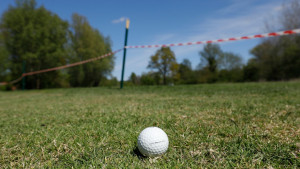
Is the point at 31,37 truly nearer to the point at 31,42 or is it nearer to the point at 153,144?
the point at 31,42

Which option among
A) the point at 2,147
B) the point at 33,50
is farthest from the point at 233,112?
the point at 33,50

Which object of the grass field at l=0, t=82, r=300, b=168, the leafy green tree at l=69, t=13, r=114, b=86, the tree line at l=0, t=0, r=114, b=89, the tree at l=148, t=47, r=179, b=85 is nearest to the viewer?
the grass field at l=0, t=82, r=300, b=168

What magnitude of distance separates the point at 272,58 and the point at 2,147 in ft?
87.1

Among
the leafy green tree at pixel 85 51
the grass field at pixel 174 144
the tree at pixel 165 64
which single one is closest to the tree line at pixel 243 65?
the tree at pixel 165 64

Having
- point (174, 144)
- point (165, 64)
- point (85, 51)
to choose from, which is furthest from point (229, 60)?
point (174, 144)

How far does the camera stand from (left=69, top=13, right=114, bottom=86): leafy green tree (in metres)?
25.0

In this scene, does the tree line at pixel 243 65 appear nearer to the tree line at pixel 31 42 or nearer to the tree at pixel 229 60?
the tree at pixel 229 60

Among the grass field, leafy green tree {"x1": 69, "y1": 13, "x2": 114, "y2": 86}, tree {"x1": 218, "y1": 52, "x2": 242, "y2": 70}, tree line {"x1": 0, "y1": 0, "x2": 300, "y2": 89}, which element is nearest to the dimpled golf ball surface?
the grass field

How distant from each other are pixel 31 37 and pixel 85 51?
6729 millimetres

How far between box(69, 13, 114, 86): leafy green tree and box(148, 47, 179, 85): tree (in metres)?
7.21

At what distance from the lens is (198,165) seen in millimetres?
1395

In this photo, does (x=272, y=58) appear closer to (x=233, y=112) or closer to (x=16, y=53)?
(x=233, y=112)

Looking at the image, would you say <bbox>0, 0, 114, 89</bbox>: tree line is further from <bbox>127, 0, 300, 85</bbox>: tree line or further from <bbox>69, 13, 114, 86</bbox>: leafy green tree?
<bbox>127, 0, 300, 85</bbox>: tree line

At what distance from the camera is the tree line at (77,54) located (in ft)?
62.1
